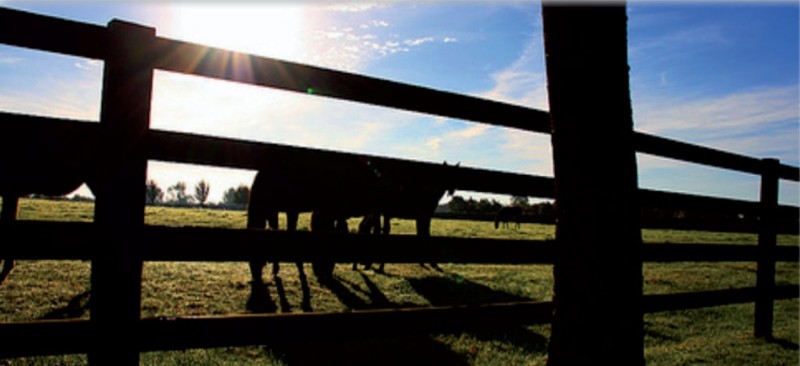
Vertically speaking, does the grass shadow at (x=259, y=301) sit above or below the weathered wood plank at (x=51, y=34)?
below

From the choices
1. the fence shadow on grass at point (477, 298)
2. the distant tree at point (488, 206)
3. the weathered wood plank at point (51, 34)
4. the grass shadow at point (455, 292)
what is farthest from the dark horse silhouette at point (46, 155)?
the distant tree at point (488, 206)

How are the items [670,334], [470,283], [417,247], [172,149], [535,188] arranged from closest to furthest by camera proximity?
[172,149] < [417,247] < [535,188] < [670,334] < [470,283]

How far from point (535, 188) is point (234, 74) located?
211cm

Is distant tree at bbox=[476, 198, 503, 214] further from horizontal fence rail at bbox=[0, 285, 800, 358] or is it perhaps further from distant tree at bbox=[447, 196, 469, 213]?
horizontal fence rail at bbox=[0, 285, 800, 358]

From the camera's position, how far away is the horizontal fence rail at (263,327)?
1856 mm

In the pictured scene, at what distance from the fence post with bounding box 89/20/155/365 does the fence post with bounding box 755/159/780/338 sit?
5.87 meters

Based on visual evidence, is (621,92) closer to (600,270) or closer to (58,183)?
(600,270)

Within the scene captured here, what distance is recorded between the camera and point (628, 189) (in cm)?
222

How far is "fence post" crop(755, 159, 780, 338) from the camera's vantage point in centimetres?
519

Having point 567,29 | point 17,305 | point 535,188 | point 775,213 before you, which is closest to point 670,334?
point 775,213

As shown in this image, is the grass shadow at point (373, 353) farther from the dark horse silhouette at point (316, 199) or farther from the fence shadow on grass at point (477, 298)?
the dark horse silhouette at point (316, 199)

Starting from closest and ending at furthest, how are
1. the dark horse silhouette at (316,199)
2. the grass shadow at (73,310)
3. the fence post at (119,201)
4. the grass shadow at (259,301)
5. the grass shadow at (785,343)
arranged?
the fence post at (119,201) < the grass shadow at (73,310) < the grass shadow at (785,343) < the grass shadow at (259,301) < the dark horse silhouette at (316,199)

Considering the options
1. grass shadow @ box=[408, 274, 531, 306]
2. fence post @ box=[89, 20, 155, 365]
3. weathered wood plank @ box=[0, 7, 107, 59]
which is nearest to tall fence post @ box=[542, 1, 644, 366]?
fence post @ box=[89, 20, 155, 365]

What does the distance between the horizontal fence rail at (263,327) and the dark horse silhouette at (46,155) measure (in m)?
0.36
